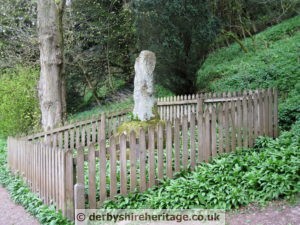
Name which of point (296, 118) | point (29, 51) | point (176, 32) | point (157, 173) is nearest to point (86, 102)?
point (29, 51)

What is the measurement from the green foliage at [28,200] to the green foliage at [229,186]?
32.0 inches

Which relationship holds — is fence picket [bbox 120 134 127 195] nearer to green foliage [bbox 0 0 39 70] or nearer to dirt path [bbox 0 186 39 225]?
dirt path [bbox 0 186 39 225]

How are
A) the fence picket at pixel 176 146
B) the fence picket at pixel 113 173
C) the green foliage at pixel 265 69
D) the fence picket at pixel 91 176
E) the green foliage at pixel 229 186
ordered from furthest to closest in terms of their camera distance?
1. the green foliage at pixel 265 69
2. the fence picket at pixel 176 146
3. the fence picket at pixel 113 173
4. the fence picket at pixel 91 176
5. the green foliage at pixel 229 186

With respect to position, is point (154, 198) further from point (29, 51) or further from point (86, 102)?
point (86, 102)

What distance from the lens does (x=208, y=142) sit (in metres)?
6.64

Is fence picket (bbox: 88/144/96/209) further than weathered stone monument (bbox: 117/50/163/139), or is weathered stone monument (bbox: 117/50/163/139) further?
weathered stone monument (bbox: 117/50/163/139)

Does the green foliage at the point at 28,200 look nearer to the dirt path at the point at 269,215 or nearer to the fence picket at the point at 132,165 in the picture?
the fence picket at the point at 132,165

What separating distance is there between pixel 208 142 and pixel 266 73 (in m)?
7.53

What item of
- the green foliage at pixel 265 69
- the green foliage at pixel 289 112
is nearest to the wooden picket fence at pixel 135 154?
the green foliage at pixel 289 112

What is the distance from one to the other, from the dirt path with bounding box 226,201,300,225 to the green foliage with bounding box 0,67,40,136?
34.4ft

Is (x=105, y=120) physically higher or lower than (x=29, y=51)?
lower

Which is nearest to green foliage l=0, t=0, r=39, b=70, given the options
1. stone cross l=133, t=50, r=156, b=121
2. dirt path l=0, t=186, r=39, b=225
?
stone cross l=133, t=50, r=156, b=121

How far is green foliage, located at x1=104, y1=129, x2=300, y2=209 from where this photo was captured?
5.11m

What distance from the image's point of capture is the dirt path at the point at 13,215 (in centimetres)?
567
